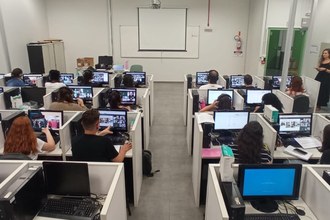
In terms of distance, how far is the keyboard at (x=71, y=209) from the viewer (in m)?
2.06

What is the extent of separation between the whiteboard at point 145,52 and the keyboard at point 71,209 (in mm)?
7899

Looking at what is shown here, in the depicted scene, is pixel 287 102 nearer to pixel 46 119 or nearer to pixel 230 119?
pixel 230 119

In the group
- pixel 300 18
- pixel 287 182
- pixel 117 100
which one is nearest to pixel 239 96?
pixel 117 100

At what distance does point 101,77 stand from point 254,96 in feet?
11.7

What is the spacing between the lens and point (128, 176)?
3445mm

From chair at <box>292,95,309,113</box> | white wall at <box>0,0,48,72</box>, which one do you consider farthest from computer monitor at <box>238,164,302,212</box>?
white wall at <box>0,0,48,72</box>

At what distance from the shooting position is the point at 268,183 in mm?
2219

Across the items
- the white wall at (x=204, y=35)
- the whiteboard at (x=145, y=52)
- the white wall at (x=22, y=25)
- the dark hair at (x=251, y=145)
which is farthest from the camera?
the whiteboard at (x=145, y=52)

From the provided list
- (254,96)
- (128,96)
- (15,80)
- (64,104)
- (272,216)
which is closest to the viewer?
(272,216)

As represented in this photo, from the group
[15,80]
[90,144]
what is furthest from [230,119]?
[15,80]

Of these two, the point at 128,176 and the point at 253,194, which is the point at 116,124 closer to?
the point at 128,176

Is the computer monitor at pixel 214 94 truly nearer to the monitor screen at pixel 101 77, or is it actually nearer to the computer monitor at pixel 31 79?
the monitor screen at pixel 101 77

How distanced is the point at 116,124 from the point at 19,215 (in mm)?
1888

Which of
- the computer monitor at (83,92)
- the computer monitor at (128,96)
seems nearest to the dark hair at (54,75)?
the computer monitor at (83,92)
